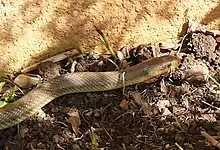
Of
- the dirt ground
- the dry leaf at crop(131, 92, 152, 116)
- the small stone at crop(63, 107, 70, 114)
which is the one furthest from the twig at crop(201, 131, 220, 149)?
the small stone at crop(63, 107, 70, 114)

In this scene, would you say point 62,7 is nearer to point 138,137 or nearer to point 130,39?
point 130,39

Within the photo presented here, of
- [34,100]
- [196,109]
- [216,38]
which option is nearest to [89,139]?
[34,100]

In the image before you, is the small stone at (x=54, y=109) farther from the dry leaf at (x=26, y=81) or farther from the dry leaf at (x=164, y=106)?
the dry leaf at (x=164, y=106)

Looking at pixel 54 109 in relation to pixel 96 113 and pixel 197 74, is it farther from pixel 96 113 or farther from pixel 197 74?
pixel 197 74

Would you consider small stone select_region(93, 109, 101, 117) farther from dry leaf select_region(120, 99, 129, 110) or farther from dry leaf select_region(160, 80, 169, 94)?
dry leaf select_region(160, 80, 169, 94)

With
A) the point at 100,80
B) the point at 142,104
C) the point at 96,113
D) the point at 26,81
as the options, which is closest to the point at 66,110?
the point at 96,113
